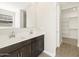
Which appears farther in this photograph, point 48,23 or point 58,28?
point 48,23

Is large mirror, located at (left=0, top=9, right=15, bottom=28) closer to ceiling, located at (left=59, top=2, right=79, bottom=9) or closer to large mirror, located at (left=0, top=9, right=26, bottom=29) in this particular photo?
large mirror, located at (left=0, top=9, right=26, bottom=29)

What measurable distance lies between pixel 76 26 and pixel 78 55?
3.02 ft

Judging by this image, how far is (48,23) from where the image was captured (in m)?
3.38

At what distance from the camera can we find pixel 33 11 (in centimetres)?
356

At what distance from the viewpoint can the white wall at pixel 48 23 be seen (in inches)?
128

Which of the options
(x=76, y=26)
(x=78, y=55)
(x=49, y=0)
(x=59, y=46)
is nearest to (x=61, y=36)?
(x=59, y=46)

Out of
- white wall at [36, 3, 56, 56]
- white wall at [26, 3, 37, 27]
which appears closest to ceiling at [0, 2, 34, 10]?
white wall at [26, 3, 37, 27]

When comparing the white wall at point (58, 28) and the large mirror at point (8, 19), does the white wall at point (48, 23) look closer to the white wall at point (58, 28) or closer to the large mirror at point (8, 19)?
the white wall at point (58, 28)

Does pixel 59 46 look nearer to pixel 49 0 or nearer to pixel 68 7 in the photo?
pixel 68 7

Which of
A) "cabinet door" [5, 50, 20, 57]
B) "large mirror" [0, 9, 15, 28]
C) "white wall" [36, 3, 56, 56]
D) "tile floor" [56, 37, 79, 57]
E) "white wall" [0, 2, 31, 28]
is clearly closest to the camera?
"cabinet door" [5, 50, 20, 57]

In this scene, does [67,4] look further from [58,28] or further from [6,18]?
[6,18]

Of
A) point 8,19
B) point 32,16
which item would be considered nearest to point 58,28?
point 32,16

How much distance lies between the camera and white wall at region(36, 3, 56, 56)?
3.25m

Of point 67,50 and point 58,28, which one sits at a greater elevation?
point 58,28
